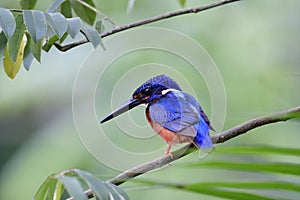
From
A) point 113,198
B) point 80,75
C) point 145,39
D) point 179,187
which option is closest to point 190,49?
point 145,39

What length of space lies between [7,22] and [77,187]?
46cm

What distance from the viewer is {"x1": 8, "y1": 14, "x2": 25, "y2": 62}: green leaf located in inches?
43.1

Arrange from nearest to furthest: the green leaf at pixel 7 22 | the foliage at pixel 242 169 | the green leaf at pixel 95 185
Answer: the foliage at pixel 242 169
the green leaf at pixel 95 185
the green leaf at pixel 7 22

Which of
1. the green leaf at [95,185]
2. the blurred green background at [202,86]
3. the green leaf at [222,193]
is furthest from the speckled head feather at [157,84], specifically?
the blurred green background at [202,86]

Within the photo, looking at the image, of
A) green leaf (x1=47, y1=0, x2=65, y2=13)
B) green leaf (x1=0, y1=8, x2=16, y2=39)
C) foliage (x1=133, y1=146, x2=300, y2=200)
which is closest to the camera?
foliage (x1=133, y1=146, x2=300, y2=200)

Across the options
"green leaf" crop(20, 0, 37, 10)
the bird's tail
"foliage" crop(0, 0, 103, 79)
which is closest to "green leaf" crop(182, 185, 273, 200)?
"foliage" crop(0, 0, 103, 79)

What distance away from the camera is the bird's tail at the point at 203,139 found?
137 cm

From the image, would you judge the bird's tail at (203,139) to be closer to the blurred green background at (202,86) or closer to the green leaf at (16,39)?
the green leaf at (16,39)

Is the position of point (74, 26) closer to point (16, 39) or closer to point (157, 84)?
point (16, 39)

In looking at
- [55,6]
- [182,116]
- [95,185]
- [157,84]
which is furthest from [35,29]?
[157,84]

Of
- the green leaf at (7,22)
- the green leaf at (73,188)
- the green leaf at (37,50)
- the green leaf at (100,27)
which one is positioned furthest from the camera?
the green leaf at (100,27)

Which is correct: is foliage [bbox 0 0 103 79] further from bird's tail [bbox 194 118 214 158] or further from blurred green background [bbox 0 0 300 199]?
blurred green background [bbox 0 0 300 199]

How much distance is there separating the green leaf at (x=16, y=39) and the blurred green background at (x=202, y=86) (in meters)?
1.86

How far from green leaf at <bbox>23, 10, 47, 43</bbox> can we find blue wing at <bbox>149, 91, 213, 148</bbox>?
46 centimetres
